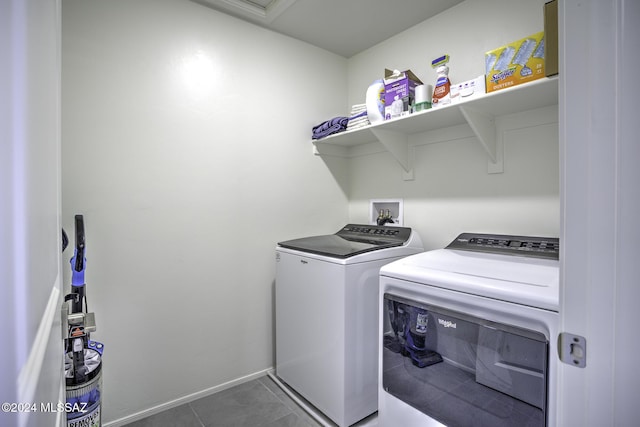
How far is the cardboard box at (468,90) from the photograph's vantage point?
1.54 meters

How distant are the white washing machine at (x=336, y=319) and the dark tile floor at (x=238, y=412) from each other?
0.39ft

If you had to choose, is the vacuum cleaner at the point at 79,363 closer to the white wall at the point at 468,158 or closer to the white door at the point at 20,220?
the white door at the point at 20,220

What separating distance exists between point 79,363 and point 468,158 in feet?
7.44

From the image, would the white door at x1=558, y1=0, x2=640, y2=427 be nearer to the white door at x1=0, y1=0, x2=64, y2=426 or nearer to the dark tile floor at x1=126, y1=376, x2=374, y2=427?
the white door at x1=0, y1=0, x2=64, y2=426

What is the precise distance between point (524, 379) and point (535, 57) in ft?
4.28

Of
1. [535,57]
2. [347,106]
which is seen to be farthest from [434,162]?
[347,106]

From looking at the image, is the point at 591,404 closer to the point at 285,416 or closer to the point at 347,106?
the point at 285,416

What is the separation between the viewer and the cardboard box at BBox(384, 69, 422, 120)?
6.17ft

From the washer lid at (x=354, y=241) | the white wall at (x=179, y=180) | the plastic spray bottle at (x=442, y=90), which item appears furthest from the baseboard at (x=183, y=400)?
the plastic spray bottle at (x=442, y=90)

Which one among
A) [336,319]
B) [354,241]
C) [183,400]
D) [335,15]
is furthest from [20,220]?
[335,15]

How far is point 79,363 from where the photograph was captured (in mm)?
1333

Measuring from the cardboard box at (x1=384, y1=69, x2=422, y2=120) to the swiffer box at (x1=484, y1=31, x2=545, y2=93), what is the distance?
1.51 feet

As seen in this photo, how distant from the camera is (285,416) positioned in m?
1.85

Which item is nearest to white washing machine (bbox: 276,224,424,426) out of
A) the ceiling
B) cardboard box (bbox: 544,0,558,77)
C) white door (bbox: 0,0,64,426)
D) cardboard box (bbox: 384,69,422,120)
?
cardboard box (bbox: 384,69,422,120)
